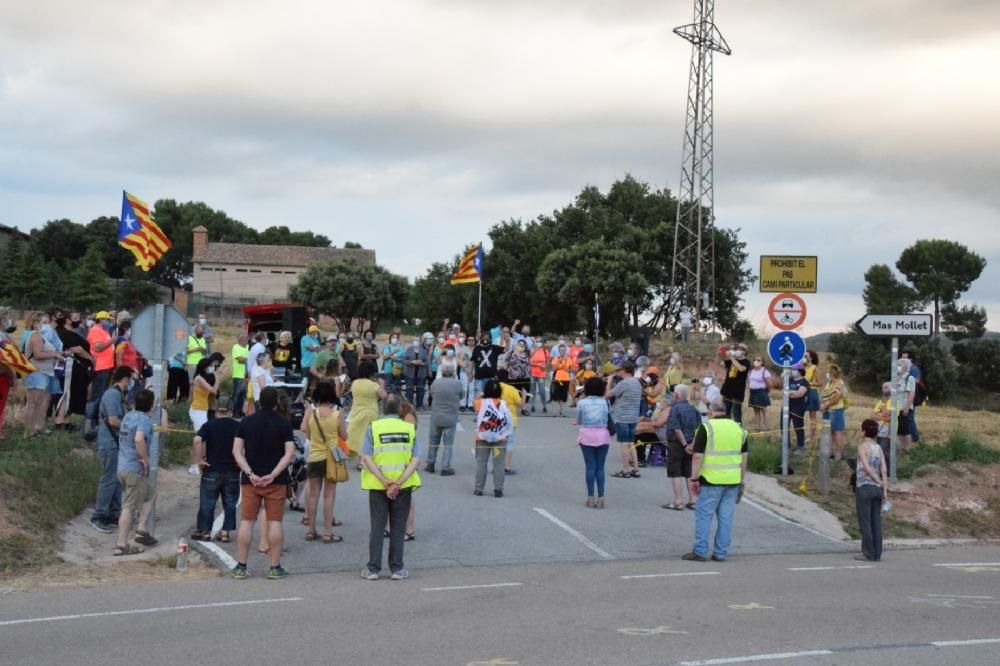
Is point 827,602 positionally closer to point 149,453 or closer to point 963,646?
point 963,646

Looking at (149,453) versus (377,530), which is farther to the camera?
(149,453)

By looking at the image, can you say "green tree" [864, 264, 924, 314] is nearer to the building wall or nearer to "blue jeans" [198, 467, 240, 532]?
the building wall

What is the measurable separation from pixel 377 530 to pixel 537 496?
5.70 metres

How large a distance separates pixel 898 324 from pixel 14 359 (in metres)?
13.8

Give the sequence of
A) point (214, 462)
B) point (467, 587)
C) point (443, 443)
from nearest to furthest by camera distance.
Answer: point (467, 587), point (214, 462), point (443, 443)

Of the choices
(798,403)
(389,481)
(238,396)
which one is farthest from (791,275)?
(238,396)

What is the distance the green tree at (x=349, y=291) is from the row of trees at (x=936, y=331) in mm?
31520

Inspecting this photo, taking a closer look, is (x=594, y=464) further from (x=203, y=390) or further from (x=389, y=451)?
(x=203, y=390)

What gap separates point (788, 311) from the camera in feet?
57.3

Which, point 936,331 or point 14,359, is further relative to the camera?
point 936,331

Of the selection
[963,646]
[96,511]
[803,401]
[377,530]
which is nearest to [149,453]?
[96,511]

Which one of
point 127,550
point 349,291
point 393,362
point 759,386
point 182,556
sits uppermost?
point 349,291

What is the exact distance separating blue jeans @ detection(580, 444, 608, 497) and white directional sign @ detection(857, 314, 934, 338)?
207 inches

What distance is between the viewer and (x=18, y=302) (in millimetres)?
62375
